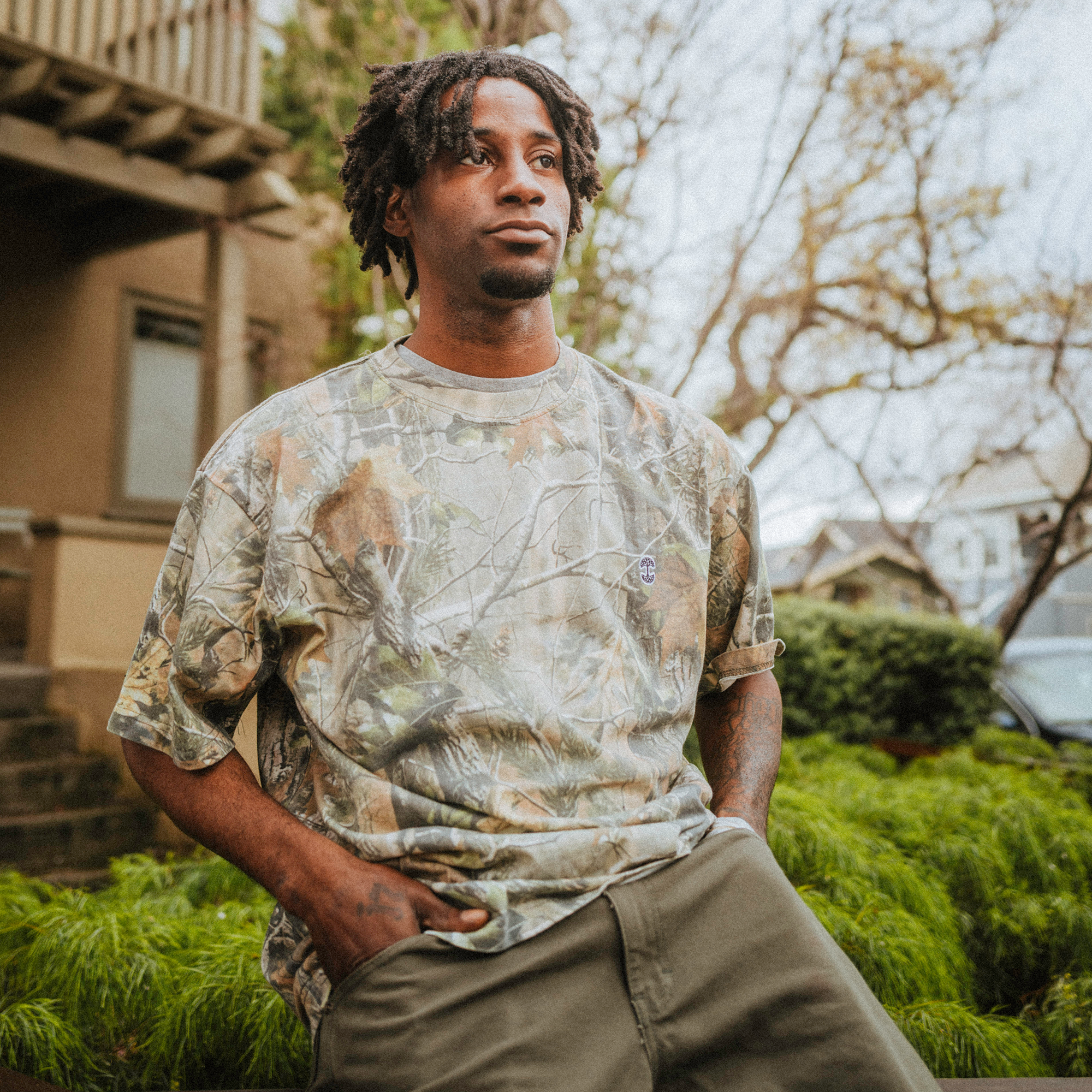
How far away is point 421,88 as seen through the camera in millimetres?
1729

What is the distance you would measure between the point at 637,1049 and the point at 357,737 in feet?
1.87

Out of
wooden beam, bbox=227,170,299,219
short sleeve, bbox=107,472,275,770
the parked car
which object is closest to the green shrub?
short sleeve, bbox=107,472,275,770

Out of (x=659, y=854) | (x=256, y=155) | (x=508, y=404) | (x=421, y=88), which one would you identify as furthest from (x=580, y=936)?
(x=256, y=155)

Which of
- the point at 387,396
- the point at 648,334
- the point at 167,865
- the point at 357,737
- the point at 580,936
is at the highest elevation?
the point at 648,334

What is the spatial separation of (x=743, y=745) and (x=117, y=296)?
7.51 m

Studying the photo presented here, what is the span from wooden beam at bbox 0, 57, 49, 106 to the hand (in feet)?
19.7

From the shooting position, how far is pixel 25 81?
600cm

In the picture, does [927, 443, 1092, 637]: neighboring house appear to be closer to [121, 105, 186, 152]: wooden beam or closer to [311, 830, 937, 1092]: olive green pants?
[121, 105, 186, 152]: wooden beam

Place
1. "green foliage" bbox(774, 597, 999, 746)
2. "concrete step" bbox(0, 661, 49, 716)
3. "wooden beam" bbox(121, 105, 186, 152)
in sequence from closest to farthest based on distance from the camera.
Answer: "concrete step" bbox(0, 661, 49, 716), "wooden beam" bbox(121, 105, 186, 152), "green foliage" bbox(774, 597, 999, 746)

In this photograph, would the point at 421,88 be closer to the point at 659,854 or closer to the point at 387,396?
the point at 387,396

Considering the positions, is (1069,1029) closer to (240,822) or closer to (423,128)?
(240,822)

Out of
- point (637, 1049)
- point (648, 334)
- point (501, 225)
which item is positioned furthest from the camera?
point (648, 334)

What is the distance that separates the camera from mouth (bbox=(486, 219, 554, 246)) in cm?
166

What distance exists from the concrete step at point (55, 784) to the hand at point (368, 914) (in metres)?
4.67
